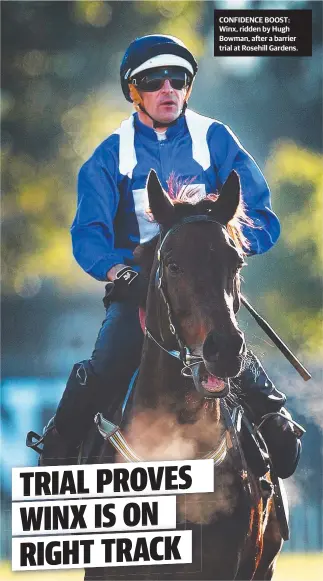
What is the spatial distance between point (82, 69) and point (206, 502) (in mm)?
2479

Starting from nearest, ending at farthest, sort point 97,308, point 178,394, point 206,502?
point 178,394, point 206,502, point 97,308

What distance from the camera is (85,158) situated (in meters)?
4.57

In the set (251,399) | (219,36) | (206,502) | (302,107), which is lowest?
(206,502)

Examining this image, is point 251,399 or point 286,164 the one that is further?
point 286,164

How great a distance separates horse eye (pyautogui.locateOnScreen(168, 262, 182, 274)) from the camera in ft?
12.3

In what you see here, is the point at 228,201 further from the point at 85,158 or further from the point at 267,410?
the point at 267,410

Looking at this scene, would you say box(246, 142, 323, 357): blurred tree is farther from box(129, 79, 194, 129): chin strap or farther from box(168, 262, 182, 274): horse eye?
box(168, 262, 182, 274): horse eye

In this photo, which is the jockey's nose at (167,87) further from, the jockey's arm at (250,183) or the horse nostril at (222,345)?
the horse nostril at (222,345)

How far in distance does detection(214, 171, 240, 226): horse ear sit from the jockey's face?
2.27 ft

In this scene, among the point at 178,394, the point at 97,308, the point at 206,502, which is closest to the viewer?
the point at 178,394

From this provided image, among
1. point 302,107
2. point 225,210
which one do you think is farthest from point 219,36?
point 225,210

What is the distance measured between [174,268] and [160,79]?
1.26 m

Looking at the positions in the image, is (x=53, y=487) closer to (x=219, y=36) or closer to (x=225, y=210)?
(x=225, y=210)

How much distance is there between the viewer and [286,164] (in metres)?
4.73
